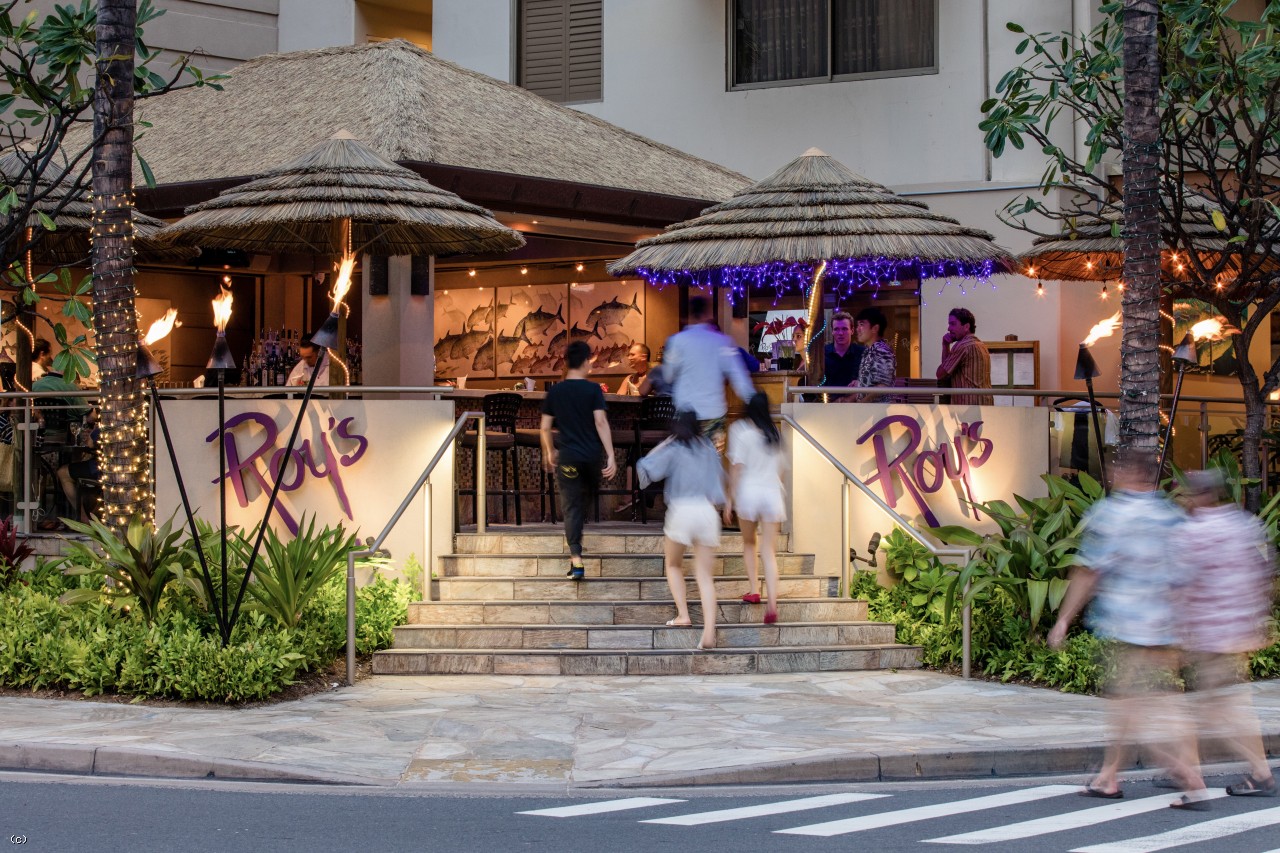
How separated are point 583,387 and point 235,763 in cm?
482

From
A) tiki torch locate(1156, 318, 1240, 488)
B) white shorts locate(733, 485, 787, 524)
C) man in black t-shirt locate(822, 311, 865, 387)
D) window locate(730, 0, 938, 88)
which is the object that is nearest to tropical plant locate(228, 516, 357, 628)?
white shorts locate(733, 485, 787, 524)

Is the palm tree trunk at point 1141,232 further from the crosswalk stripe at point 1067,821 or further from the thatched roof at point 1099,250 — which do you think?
the crosswalk stripe at point 1067,821

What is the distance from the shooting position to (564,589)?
12898mm

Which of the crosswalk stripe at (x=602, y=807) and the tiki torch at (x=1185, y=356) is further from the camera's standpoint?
the tiki torch at (x=1185, y=356)

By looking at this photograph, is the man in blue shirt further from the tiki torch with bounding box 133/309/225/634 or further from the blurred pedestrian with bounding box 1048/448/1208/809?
the blurred pedestrian with bounding box 1048/448/1208/809

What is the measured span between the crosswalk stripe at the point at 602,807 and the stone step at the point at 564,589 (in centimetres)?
469

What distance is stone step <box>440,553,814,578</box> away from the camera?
43.4 ft

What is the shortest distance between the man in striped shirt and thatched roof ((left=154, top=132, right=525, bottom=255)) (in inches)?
166

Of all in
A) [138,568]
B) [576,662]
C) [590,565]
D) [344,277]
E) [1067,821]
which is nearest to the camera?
[1067,821]

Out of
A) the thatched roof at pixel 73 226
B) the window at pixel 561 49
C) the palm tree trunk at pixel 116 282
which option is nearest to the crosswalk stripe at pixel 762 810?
the palm tree trunk at pixel 116 282

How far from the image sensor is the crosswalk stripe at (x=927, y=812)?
24.3 feet

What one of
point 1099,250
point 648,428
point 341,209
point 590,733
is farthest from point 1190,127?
point 590,733

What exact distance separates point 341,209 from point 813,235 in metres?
4.12

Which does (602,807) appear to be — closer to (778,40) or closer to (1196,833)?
(1196,833)
